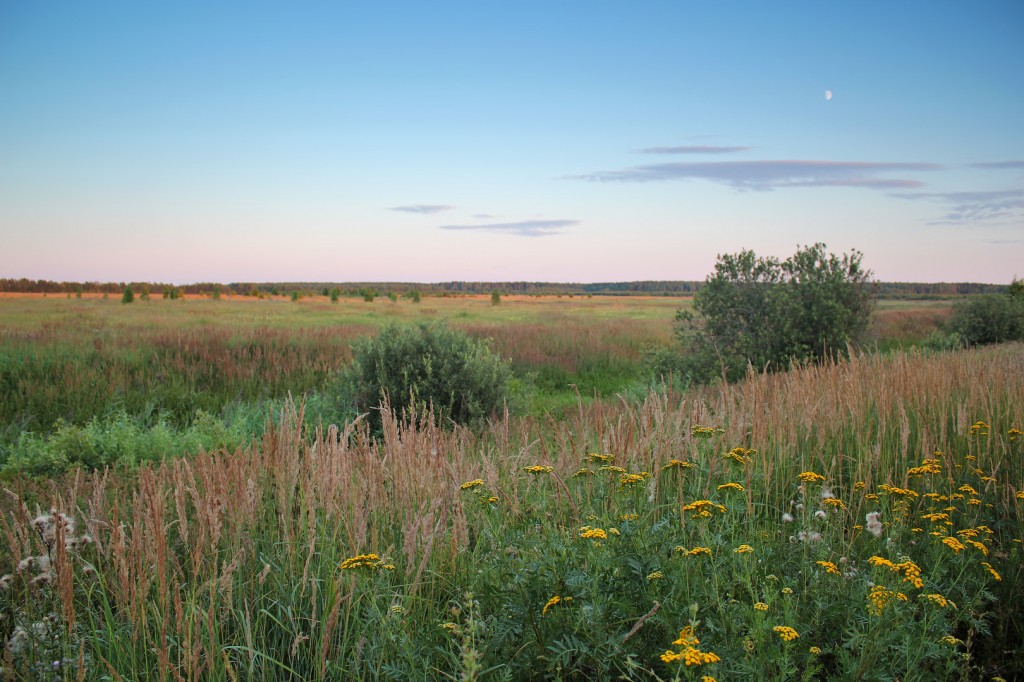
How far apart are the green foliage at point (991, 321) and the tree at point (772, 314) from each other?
1308cm

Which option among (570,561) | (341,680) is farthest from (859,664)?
(341,680)

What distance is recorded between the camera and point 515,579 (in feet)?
7.78

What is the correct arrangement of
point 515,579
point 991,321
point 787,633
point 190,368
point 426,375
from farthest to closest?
point 991,321
point 190,368
point 426,375
point 515,579
point 787,633

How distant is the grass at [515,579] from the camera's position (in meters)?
2.20

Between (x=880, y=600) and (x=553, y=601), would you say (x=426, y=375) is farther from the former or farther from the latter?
(x=880, y=600)

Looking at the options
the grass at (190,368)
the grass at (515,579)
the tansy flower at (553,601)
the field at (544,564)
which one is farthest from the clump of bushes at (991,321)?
the tansy flower at (553,601)

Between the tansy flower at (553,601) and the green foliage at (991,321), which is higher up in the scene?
the green foliage at (991,321)

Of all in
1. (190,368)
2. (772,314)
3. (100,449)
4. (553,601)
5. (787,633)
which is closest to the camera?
(787,633)

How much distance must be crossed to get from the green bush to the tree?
451 cm

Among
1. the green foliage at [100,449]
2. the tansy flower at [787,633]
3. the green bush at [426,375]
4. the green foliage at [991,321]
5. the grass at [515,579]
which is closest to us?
the tansy flower at [787,633]

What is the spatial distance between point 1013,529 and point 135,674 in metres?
4.31

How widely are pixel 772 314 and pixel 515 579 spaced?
11.2 meters

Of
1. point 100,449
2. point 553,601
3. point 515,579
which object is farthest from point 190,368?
point 553,601

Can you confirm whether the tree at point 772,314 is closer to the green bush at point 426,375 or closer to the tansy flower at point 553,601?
the green bush at point 426,375
